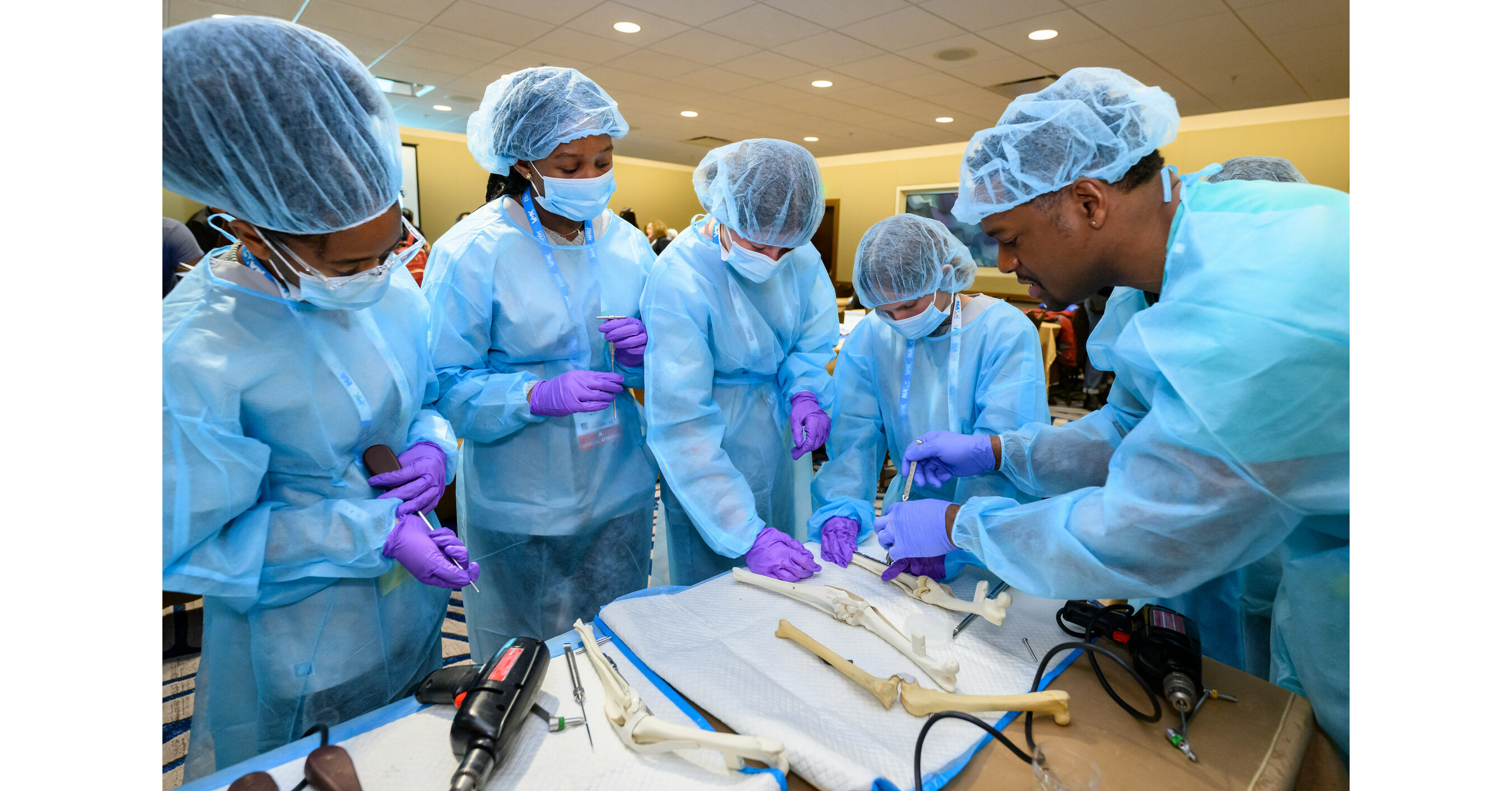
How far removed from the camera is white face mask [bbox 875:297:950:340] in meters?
1.58

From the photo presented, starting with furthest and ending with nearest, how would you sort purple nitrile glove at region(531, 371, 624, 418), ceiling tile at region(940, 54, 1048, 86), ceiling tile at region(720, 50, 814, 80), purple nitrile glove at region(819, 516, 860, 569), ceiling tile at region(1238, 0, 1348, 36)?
ceiling tile at region(720, 50, 814, 80)
ceiling tile at region(940, 54, 1048, 86)
ceiling tile at region(1238, 0, 1348, 36)
purple nitrile glove at region(531, 371, 624, 418)
purple nitrile glove at region(819, 516, 860, 569)

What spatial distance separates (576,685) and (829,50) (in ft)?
16.0

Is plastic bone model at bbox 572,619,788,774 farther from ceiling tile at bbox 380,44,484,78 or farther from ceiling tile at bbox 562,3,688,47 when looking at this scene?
ceiling tile at bbox 380,44,484,78

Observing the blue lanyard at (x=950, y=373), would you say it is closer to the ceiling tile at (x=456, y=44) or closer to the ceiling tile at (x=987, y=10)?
the ceiling tile at (x=987, y=10)

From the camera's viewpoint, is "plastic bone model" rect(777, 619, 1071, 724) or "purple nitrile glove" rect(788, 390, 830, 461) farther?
"purple nitrile glove" rect(788, 390, 830, 461)

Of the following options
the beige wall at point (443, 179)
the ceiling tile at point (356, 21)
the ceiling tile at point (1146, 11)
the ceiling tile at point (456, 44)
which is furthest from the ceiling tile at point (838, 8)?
the beige wall at point (443, 179)

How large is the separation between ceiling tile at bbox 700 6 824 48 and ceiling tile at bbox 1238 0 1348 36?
2.46m

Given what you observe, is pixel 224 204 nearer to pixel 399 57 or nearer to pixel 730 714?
pixel 730 714

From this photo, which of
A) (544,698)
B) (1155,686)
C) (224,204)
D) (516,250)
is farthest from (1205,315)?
(516,250)

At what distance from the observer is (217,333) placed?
36.0 inches

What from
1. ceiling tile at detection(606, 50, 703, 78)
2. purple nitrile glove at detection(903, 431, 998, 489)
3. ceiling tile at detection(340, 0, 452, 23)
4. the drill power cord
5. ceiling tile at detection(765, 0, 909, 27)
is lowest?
the drill power cord

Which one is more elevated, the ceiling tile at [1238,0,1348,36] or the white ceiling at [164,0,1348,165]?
the white ceiling at [164,0,1348,165]

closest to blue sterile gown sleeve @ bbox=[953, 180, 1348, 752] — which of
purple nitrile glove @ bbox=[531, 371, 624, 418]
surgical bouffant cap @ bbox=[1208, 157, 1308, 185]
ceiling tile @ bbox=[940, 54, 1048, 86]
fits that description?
purple nitrile glove @ bbox=[531, 371, 624, 418]

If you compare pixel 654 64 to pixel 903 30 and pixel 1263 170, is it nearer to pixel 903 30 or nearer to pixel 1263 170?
pixel 903 30
